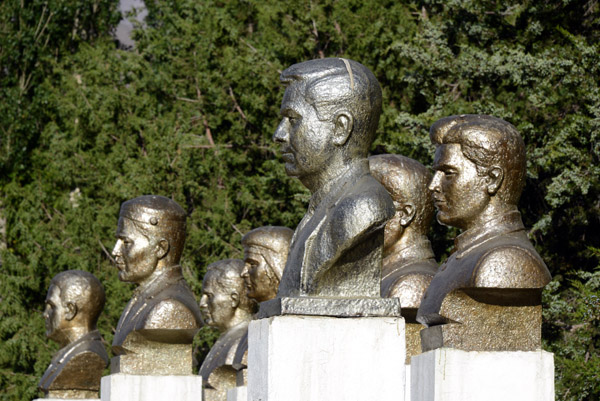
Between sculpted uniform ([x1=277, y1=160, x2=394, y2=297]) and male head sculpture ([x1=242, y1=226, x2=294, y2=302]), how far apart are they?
3764mm

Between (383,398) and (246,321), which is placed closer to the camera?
(383,398)

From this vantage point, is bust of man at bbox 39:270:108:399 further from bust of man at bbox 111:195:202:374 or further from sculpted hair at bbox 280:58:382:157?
sculpted hair at bbox 280:58:382:157

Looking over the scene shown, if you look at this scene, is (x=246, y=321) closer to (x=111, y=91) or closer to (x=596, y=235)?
(x=596, y=235)

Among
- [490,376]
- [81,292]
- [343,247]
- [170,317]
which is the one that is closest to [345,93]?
[343,247]

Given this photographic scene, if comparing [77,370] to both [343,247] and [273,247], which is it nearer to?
[273,247]

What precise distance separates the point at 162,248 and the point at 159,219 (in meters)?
0.28

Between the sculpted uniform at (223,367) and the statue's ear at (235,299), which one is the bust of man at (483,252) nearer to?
the sculpted uniform at (223,367)

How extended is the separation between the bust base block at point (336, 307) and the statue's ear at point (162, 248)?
14.8 ft

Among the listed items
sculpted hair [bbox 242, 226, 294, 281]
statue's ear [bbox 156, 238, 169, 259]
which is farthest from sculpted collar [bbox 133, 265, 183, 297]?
sculpted hair [bbox 242, 226, 294, 281]

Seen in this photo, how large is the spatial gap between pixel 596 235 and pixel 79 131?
11.1 metres

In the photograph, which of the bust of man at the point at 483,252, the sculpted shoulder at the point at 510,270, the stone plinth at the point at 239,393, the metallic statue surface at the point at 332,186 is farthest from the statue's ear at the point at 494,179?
the stone plinth at the point at 239,393

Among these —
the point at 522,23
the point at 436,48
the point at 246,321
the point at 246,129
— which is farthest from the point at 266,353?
the point at 246,129

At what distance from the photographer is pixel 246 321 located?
468 inches

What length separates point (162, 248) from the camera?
1059 cm
